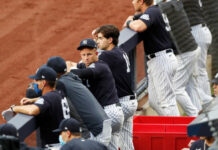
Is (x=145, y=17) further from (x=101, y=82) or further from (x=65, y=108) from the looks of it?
(x=65, y=108)

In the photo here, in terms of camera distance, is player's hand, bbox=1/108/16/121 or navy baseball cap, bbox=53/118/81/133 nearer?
navy baseball cap, bbox=53/118/81/133

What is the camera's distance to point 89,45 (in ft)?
18.7

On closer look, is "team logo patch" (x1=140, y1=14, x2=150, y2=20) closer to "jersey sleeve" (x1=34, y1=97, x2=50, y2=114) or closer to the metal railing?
the metal railing

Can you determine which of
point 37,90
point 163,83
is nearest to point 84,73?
point 37,90

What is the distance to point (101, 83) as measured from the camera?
5.70 metres

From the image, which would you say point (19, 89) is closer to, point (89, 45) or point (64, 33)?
point (64, 33)

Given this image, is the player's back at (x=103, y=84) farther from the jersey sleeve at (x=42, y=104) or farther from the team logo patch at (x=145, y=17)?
the team logo patch at (x=145, y=17)

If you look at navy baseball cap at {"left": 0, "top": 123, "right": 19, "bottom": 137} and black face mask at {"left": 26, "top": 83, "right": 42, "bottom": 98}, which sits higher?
navy baseball cap at {"left": 0, "top": 123, "right": 19, "bottom": 137}

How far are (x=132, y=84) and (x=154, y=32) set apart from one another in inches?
29.0

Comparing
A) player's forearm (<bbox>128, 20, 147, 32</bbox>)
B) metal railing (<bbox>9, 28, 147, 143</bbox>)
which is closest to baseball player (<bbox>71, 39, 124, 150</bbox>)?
metal railing (<bbox>9, 28, 147, 143</bbox>)

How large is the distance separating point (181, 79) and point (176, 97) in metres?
0.23

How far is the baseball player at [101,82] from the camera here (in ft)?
18.4

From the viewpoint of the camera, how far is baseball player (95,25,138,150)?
6.07m

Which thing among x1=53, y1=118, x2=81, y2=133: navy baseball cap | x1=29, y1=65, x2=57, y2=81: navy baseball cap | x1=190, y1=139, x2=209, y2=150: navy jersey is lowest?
x1=190, y1=139, x2=209, y2=150: navy jersey
